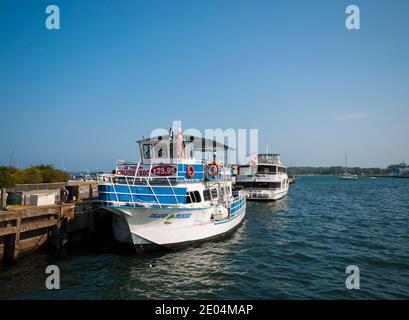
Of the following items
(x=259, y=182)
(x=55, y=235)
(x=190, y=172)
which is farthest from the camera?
(x=259, y=182)

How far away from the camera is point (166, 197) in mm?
16094

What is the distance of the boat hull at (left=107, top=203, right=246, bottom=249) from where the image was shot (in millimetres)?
15562

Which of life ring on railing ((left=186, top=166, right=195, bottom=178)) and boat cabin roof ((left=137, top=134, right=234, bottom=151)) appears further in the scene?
boat cabin roof ((left=137, top=134, right=234, bottom=151))

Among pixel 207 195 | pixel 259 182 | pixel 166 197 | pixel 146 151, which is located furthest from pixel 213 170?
pixel 259 182

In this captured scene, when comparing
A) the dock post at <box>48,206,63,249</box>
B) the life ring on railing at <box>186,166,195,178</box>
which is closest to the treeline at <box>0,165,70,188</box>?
the dock post at <box>48,206,63,249</box>

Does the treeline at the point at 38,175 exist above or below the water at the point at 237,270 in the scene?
above

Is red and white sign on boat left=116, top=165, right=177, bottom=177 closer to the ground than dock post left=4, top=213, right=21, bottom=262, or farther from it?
farther from it

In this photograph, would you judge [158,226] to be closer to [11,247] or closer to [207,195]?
[207,195]

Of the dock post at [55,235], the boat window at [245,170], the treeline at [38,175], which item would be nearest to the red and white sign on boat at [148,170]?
the dock post at [55,235]

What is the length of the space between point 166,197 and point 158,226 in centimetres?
174

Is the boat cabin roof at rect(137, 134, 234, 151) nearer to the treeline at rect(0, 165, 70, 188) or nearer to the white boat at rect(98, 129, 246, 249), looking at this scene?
the white boat at rect(98, 129, 246, 249)

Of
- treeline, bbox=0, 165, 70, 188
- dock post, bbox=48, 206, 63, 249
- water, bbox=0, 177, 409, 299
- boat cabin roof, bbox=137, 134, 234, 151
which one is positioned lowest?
water, bbox=0, 177, 409, 299

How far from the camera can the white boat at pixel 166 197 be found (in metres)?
15.5

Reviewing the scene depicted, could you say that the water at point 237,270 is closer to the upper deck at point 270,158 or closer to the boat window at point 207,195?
the boat window at point 207,195
